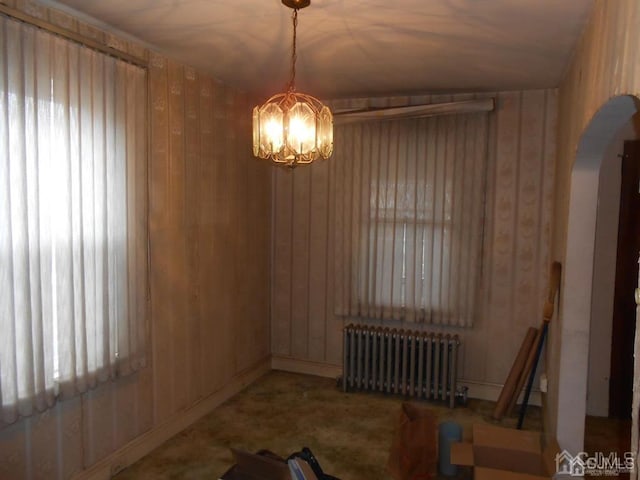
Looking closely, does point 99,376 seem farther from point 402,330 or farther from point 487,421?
point 487,421

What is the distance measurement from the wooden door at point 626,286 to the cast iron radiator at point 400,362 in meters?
1.17

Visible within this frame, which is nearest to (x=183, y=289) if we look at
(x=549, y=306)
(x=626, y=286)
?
(x=549, y=306)

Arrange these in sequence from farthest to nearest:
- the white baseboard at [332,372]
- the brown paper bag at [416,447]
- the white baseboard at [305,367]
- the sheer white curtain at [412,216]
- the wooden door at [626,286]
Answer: the white baseboard at [305,367] < the white baseboard at [332,372] < the sheer white curtain at [412,216] < the wooden door at [626,286] < the brown paper bag at [416,447]

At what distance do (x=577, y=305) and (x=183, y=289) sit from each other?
2.45 meters

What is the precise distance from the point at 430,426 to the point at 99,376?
1.92 metres

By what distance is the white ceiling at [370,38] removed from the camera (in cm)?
241

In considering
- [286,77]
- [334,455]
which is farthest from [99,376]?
[286,77]

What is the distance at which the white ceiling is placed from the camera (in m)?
2.41

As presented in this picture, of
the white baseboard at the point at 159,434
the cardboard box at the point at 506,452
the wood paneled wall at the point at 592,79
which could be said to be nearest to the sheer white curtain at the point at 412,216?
the wood paneled wall at the point at 592,79

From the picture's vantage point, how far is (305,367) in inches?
188

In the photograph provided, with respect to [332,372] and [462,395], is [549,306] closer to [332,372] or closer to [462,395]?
[462,395]

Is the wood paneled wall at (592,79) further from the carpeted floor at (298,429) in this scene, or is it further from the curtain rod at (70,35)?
the curtain rod at (70,35)

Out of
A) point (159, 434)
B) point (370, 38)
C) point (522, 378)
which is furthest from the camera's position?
point (522, 378)

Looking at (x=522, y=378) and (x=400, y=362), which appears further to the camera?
(x=400, y=362)
